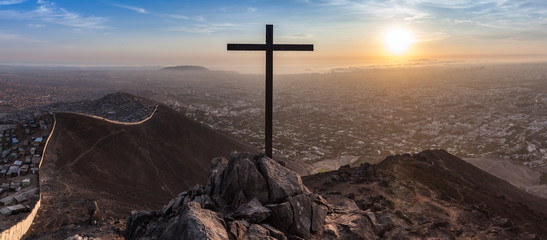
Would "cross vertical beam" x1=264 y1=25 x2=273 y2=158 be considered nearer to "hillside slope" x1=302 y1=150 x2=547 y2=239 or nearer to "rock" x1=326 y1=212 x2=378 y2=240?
"rock" x1=326 y1=212 x2=378 y2=240

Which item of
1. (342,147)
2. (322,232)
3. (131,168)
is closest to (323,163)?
(342,147)

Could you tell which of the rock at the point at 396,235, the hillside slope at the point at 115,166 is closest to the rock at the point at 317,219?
the rock at the point at 396,235

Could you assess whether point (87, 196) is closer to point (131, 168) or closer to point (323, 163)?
point (131, 168)

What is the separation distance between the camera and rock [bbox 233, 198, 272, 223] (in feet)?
30.6

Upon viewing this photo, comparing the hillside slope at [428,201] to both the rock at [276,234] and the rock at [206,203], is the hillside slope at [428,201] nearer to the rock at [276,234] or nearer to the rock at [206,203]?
the rock at [276,234]

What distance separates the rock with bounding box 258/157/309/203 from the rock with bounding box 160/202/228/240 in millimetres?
2994

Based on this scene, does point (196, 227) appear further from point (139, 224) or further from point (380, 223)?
point (380, 223)

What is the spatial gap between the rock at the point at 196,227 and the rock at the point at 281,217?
2.24 meters

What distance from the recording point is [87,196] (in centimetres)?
2597

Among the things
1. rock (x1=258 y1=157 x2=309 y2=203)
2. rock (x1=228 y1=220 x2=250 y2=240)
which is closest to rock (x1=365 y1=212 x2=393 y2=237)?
rock (x1=258 y1=157 x2=309 y2=203)

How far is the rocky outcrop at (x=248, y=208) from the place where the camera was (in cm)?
853

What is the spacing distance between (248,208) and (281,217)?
3.90ft

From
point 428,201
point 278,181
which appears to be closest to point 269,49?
point 278,181

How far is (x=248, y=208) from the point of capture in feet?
32.0
